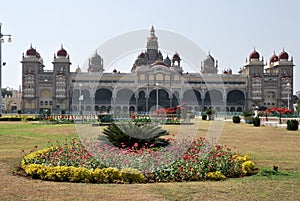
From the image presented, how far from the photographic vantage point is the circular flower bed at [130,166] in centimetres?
873

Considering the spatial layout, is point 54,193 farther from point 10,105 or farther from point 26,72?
point 10,105

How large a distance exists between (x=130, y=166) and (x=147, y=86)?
68.1 metres

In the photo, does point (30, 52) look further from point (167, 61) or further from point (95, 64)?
point (167, 61)

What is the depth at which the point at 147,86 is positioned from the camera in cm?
7712

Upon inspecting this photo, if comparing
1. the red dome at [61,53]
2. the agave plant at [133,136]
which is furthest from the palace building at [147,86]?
the agave plant at [133,136]

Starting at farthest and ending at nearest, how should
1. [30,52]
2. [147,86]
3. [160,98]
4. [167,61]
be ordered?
[167,61]
[160,98]
[30,52]
[147,86]

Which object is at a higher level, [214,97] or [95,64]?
[95,64]

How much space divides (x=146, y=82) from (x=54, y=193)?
71001mm

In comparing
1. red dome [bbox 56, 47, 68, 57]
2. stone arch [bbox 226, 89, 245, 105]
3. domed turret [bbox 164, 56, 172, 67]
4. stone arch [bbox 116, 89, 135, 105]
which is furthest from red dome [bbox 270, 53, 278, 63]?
red dome [bbox 56, 47, 68, 57]

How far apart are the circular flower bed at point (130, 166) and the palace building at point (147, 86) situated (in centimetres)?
6390

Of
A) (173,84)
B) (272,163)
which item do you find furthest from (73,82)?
(272,163)

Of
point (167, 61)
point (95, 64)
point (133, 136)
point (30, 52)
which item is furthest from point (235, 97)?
point (133, 136)

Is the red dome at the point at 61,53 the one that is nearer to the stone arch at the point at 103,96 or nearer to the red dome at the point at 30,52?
the red dome at the point at 30,52

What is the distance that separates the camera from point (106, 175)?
28.5ft
